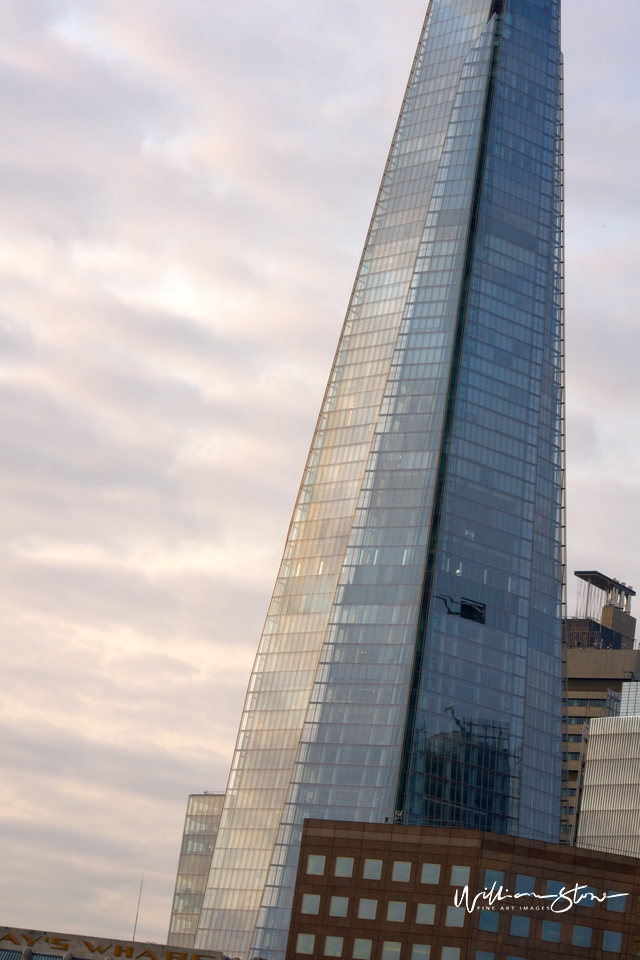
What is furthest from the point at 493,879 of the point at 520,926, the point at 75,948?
the point at 75,948

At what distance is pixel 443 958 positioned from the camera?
133750 mm

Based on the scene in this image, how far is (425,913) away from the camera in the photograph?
136000mm

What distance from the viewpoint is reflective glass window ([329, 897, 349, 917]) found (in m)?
140

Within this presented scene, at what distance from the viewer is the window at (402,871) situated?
13825 cm

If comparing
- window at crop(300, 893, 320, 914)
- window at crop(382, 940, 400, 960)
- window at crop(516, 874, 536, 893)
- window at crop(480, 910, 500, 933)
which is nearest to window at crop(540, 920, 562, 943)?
window at crop(516, 874, 536, 893)

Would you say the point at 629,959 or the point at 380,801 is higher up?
the point at 380,801

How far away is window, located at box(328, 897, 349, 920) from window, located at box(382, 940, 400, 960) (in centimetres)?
471

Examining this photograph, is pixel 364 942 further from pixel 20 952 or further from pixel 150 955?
pixel 20 952

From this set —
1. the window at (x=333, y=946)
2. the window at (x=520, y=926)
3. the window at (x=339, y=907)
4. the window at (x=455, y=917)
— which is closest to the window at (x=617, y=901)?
the window at (x=520, y=926)

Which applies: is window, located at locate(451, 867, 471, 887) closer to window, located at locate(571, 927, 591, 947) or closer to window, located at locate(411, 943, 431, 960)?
window, located at locate(411, 943, 431, 960)

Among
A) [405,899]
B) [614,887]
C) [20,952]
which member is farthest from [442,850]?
[20,952]

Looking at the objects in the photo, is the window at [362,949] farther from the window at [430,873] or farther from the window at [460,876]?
the window at [460,876]

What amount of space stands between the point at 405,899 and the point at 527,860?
10.7 meters

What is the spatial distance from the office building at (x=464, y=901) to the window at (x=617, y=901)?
0.26 ft
